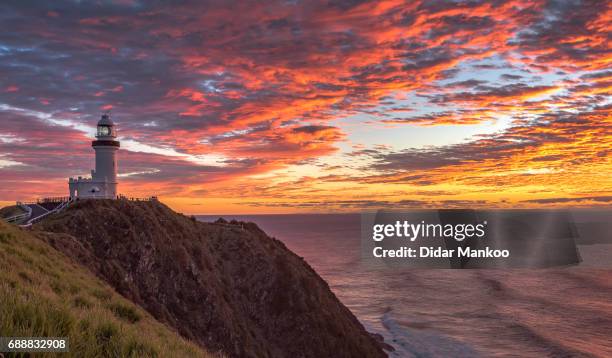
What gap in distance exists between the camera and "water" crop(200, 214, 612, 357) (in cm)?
5009

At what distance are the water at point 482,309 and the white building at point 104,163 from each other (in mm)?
39013

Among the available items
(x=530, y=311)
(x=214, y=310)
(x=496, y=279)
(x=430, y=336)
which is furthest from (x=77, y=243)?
(x=496, y=279)

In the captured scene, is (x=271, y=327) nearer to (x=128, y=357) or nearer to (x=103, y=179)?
(x=103, y=179)

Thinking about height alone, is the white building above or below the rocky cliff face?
above

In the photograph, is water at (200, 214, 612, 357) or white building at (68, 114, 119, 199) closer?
white building at (68, 114, 119, 199)

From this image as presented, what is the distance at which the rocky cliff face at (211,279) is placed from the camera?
30406mm

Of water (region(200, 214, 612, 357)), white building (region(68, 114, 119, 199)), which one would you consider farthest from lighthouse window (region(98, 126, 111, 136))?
water (region(200, 214, 612, 357))

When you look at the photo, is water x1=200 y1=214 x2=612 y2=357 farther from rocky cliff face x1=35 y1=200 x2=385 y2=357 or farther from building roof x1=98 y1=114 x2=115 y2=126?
building roof x1=98 y1=114 x2=115 y2=126

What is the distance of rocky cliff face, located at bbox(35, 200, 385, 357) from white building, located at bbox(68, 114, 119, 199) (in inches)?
366

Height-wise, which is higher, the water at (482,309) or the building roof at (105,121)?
the building roof at (105,121)

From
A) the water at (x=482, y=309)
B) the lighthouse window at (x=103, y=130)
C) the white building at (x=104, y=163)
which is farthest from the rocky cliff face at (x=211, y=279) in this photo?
the lighthouse window at (x=103, y=130)

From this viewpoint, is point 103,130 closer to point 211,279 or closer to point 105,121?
point 105,121

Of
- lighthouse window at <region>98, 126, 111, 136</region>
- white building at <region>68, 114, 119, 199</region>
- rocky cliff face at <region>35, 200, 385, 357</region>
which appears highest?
lighthouse window at <region>98, 126, 111, 136</region>

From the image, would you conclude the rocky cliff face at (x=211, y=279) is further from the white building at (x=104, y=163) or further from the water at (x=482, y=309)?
the water at (x=482, y=309)
